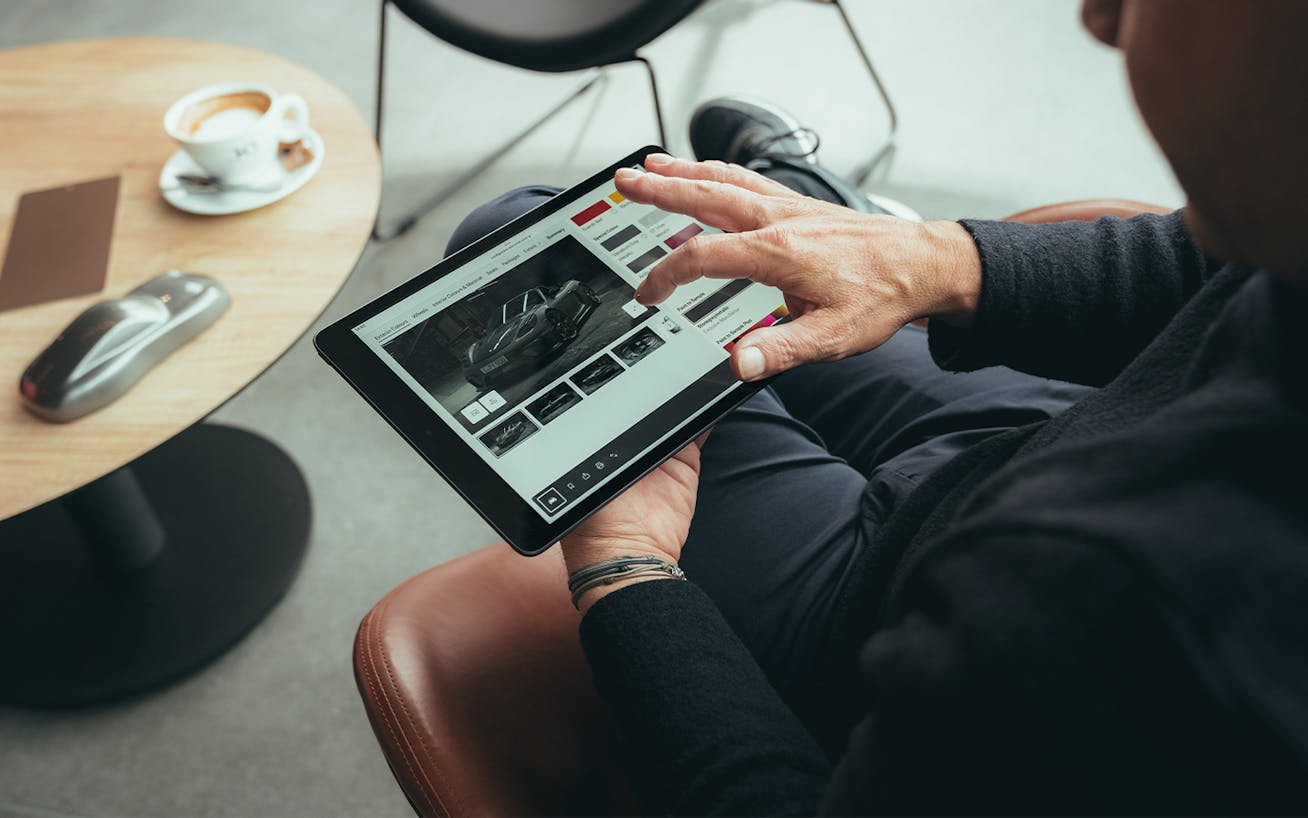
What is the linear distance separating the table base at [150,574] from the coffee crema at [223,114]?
49 centimetres

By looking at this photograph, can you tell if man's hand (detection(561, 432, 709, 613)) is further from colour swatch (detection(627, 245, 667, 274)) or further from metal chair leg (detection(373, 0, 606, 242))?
metal chair leg (detection(373, 0, 606, 242))

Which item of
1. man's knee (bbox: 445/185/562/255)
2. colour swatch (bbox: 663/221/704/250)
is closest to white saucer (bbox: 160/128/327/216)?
man's knee (bbox: 445/185/562/255)

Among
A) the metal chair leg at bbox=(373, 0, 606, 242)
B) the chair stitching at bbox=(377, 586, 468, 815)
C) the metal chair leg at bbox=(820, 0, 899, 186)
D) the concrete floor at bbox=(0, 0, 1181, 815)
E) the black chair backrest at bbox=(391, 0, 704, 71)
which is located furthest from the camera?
the metal chair leg at bbox=(820, 0, 899, 186)

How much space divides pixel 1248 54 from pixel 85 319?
87cm

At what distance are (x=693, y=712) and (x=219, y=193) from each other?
2.44 ft

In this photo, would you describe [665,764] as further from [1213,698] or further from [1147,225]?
[1147,225]

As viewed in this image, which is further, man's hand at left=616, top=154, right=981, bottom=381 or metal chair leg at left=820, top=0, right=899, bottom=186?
metal chair leg at left=820, top=0, right=899, bottom=186

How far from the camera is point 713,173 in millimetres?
788

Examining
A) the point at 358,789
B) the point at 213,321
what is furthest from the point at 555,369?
the point at 358,789

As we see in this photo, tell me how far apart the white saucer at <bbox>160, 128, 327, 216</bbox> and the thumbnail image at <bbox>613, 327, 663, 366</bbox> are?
47 centimetres

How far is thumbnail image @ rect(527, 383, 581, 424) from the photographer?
2.24 feet

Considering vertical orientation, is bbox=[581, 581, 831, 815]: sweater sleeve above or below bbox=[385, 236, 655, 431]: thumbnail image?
below

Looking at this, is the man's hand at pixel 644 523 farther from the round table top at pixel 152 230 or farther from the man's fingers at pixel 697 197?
the round table top at pixel 152 230

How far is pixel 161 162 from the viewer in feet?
3.24
